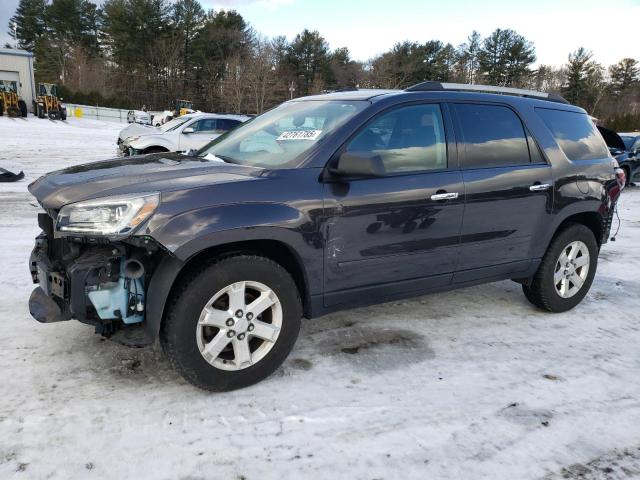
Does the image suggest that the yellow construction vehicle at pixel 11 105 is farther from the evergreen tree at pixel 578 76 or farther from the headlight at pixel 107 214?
the evergreen tree at pixel 578 76

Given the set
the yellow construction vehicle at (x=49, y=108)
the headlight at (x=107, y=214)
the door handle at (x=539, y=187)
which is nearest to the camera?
the headlight at (x=107, y=214)

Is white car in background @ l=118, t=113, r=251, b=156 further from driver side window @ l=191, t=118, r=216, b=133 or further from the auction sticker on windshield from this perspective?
the auction sticker on windshield

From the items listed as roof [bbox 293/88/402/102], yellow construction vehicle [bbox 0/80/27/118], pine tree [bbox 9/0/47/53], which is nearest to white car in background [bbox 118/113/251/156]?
roof [bbox 293/88/402/102]

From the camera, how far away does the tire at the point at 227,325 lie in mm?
2797

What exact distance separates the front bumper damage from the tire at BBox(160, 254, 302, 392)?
193 mm

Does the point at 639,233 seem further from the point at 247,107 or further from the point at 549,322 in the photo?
the point at 247,107

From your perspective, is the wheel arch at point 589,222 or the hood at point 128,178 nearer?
the hood at point 128,178

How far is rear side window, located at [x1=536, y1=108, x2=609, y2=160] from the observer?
4.36 m

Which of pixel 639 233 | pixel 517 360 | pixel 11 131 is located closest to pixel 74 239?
pixel 517 360

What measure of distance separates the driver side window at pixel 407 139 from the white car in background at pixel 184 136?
1003cm

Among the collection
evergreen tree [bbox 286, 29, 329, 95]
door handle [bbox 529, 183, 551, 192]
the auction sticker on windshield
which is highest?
evergreen tree [bbox 286, 29, 329, 95]

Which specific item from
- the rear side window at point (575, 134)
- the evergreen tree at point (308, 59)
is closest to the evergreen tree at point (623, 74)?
the evergreen tree at point (308, 59)

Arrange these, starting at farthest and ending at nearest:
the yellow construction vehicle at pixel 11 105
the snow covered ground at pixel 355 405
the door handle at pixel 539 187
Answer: the yellow construction vehicle at pixel 11 105 < the door handle at pixel 539 187 < the snow covered ground at pixel 355 405

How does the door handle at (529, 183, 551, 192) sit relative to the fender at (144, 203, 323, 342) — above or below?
above
